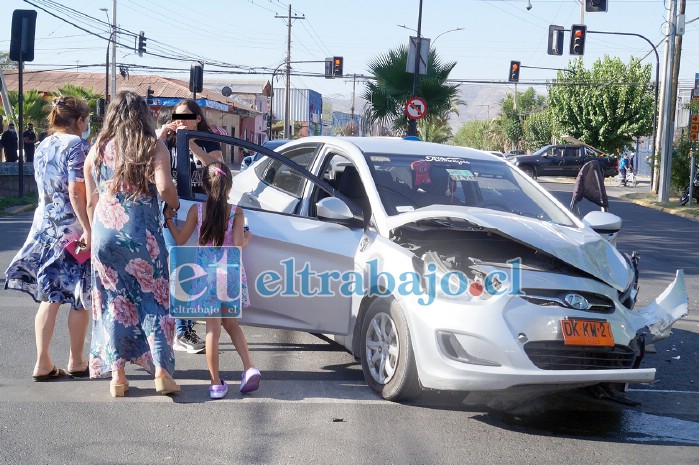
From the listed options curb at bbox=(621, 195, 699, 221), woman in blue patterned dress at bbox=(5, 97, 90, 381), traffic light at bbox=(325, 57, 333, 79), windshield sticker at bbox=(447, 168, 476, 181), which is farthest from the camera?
traffic light at bbox=(325, 57, 333, 79)

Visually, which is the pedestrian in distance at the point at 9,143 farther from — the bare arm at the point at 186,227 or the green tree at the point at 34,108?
the bare arm at the point at 186,227

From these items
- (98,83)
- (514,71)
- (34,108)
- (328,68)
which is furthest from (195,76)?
(98,83)

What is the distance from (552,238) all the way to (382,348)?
1245 millimetres

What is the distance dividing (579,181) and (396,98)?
48.3ft

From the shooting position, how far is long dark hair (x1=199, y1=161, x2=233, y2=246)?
5.46 metres

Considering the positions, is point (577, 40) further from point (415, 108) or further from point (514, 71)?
point (415, 108)

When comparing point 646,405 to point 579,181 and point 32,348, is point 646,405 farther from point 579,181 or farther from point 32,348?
point 579,181

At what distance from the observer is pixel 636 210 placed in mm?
25531

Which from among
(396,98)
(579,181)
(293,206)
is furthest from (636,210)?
(293,206)

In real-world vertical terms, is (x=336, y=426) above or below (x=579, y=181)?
below

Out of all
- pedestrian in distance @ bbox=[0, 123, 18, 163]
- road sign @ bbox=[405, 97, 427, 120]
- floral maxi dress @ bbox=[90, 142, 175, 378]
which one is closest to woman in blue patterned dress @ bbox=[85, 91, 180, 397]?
floral maxi dress @ bbox=[90, 142, 175, 378]

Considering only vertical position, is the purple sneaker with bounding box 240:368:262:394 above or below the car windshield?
below

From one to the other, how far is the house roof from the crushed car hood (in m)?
57.0

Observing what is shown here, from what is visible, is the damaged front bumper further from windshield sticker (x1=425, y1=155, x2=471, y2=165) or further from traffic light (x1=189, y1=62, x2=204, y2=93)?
traffic light (x1=189, y1=62, x2=204, y2=93)
